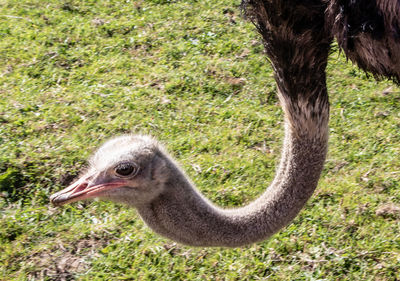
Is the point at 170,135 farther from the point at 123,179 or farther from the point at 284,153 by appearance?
the point at 123,179

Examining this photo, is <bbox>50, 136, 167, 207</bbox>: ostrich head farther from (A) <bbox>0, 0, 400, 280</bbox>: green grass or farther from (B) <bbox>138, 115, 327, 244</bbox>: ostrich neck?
(A) <bbox>0, 0, 400, 280</bbox>: green grass

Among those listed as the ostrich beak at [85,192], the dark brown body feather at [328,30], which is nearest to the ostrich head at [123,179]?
the ostrich beak at [85,192]

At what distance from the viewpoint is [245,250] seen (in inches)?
170

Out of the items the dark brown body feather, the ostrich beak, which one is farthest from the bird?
the dark brown body feather

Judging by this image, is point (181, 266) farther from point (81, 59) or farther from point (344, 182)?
point (81, 59)

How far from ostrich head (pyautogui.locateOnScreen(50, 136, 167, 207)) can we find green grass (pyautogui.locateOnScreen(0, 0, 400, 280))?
4.13 ft

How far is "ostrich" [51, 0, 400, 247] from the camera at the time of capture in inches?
120

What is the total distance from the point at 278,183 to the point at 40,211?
2.10 m

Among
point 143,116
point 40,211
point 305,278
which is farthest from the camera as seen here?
point 143,116

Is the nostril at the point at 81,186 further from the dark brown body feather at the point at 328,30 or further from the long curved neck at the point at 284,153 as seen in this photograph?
the dark brown body feather at the point at 328,30

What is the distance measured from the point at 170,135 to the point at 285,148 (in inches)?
80.2

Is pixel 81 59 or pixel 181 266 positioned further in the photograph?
pixel 81 59

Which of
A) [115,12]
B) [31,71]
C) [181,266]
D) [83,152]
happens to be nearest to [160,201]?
[181,266]

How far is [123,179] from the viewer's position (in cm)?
309
